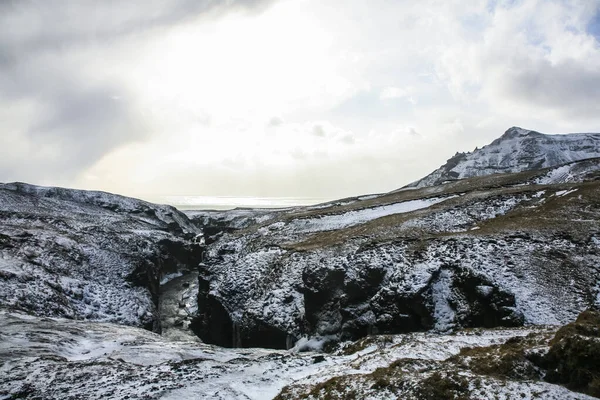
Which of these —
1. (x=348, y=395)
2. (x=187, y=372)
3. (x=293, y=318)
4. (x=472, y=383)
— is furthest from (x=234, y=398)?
(x=293, y=318)

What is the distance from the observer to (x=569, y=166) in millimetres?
61438

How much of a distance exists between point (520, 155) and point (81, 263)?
175762 millimetres

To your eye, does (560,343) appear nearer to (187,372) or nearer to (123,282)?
(187,372)

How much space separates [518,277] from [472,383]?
48.9 feet

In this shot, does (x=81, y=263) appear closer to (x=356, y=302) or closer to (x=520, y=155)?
(x=356, y=302)

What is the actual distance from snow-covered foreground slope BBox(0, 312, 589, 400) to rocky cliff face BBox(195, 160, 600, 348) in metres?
3.85

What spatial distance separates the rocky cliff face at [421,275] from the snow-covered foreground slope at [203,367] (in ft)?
12.6

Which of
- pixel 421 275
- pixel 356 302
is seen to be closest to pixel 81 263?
pixel 356 302

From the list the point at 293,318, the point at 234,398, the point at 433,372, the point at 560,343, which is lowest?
the point at 293,318

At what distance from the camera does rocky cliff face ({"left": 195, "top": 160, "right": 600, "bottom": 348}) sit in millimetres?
22438

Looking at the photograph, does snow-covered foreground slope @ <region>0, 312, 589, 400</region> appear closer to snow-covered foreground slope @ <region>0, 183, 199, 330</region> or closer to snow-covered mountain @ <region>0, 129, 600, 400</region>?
snow-covered mountain @ <region>0, 129, 600, 400</region>

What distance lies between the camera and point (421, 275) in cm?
2592

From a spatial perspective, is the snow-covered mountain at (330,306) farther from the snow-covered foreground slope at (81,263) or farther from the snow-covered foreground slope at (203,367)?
the snow-covered foreground slope at (81,263)

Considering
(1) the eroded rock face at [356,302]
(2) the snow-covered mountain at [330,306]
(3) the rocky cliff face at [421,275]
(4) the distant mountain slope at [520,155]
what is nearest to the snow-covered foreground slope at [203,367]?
(2) the snow-covered mountain at [330,306]
